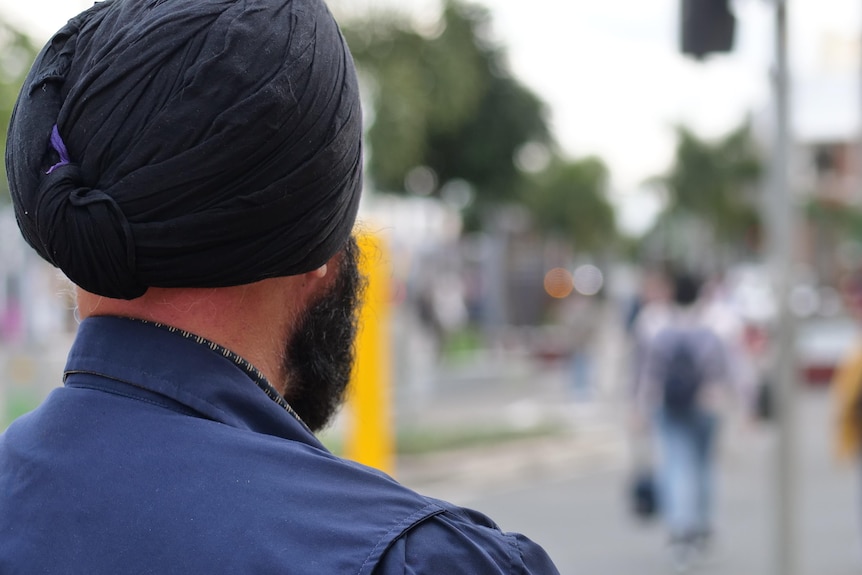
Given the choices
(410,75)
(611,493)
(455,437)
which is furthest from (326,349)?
(410,75)

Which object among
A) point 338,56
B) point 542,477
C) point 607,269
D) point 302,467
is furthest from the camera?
point 607,269

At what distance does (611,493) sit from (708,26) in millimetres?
5811

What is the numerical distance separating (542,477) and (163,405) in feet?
31.7

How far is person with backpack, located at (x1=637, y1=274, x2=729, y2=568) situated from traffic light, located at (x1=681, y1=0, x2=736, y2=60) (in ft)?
8.34

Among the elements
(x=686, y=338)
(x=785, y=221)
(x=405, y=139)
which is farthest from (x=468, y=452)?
(x=785, y=221)

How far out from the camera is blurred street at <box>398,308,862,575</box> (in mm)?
7375

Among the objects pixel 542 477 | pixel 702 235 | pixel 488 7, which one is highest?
pixel 488 7

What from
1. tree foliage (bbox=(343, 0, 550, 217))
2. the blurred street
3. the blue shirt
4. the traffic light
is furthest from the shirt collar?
tree foliage (bbox=(343, 0, 550, 217))

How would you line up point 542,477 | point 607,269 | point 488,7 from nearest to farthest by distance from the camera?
point 542,477 < point 488,7 < point 607,269

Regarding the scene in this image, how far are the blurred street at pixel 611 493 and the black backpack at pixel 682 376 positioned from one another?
0.74m

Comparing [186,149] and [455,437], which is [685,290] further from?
[186,149]

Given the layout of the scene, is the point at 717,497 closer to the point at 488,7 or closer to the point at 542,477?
the point at 542,477

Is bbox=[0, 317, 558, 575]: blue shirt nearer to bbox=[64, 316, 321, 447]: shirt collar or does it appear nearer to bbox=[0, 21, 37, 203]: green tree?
bbox=[64, 316, 321, 447]: shirt collar

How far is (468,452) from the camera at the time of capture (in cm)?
1048
